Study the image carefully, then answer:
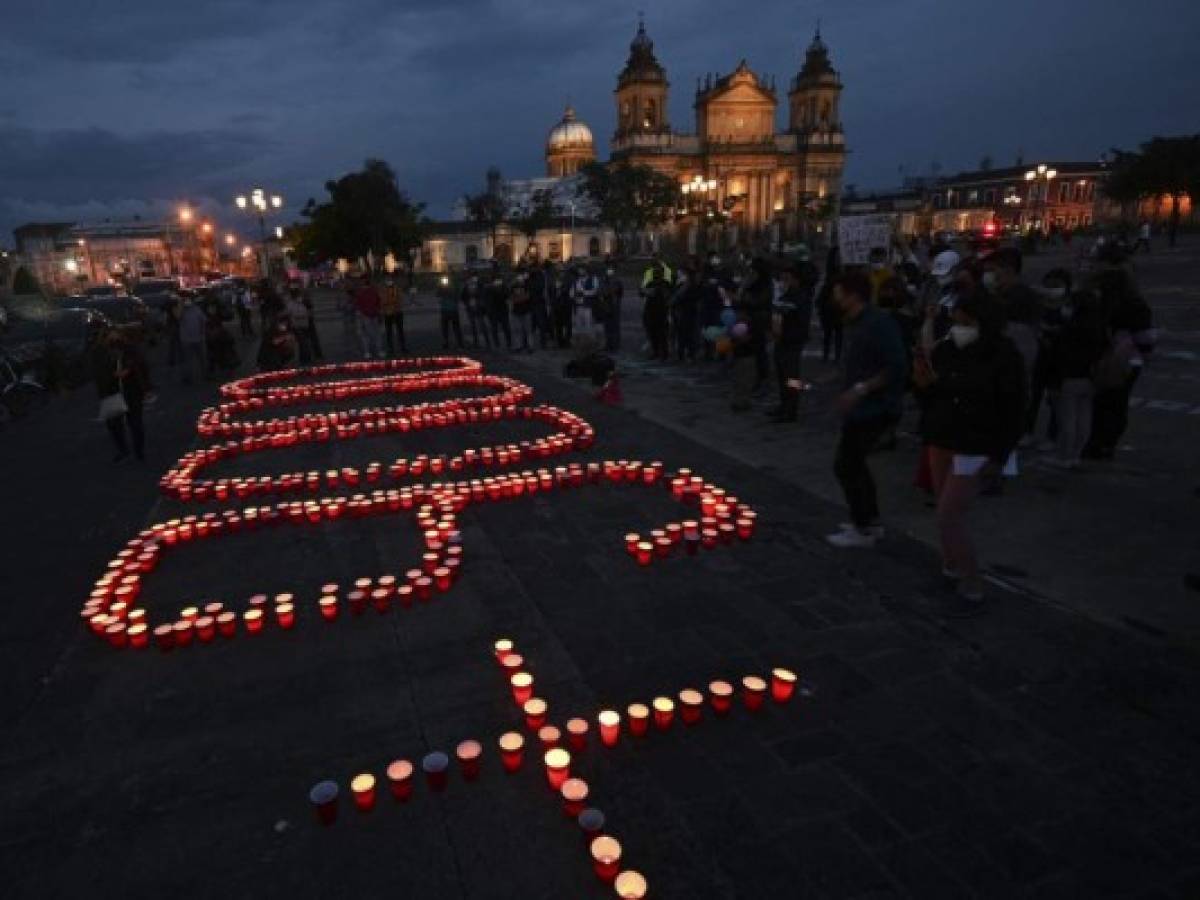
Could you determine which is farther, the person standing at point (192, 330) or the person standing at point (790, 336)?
the person standing at point (192, 330)

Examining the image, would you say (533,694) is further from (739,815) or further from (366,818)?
(739,815)

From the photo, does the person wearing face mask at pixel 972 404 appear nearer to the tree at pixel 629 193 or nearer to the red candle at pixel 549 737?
the red candle at pixel 549 737

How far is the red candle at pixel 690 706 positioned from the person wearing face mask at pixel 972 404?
2068 mm

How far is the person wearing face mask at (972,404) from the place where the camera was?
4.54 m

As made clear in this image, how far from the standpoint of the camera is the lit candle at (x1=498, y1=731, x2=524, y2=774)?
3518 mm

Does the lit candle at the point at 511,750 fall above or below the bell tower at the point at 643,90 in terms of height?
below

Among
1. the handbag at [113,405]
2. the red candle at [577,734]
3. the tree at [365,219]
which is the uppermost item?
the tree at [365,219]

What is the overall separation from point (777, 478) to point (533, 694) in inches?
175

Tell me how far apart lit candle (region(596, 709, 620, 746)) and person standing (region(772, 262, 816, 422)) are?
6.82 metres

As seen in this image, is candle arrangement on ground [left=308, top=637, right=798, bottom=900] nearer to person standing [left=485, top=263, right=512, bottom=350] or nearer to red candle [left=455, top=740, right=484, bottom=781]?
red candle [left=455, top=740, right=484, bottom=781]

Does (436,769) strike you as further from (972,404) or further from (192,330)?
(192,330)

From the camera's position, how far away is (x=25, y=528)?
7539 mm

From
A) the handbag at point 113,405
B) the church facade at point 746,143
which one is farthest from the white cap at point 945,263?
the church facade at point 746,143

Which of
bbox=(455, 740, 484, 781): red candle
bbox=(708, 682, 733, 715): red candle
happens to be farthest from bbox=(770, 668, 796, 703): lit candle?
bbox=(455, 740, 484, 781): red candle
